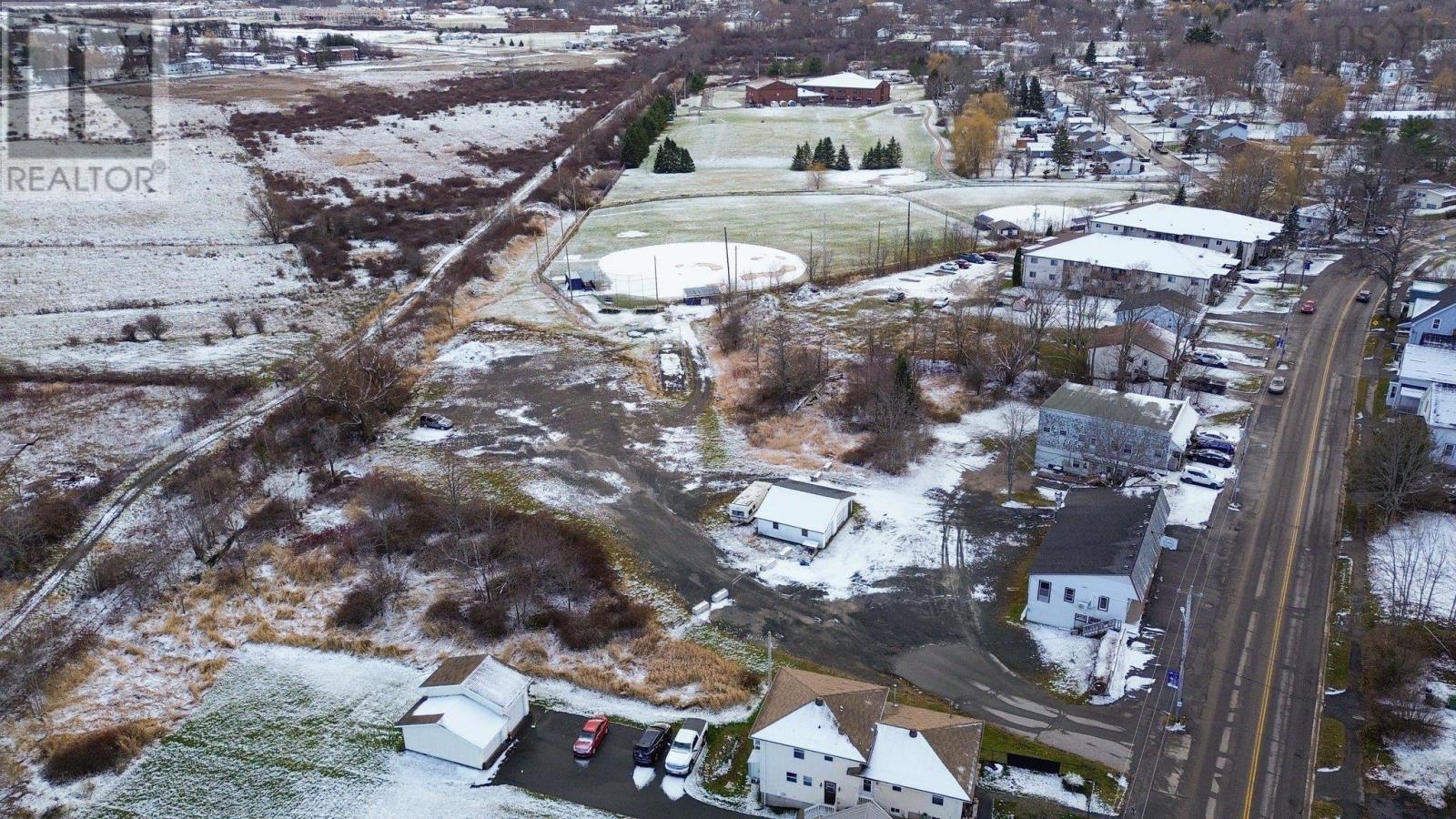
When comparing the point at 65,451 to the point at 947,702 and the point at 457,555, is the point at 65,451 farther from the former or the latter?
the point at 947,702

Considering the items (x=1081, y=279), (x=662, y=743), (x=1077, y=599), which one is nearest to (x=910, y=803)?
(x=662, y=743)

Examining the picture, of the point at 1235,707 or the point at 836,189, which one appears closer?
the point at 1235,707

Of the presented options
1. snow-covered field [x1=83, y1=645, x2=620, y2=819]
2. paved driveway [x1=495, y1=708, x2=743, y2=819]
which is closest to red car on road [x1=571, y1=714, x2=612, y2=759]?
paved driveway [x1=495, y1=708, x2=743, y2=819]

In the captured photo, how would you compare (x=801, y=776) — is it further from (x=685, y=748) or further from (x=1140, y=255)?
(x=1140, y=255)

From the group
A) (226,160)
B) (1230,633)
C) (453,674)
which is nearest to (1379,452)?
(1230,633)

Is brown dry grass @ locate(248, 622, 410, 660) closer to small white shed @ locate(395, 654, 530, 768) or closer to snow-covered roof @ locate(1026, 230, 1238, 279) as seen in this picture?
small white shed @ locate(395, 654, 530, 768)

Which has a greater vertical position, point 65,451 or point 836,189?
point 836,189

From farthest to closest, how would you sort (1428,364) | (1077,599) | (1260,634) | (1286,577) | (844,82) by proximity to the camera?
1. (844,82)
2. (1428,364)
3. (1286,577)
4. (1077,599)
5. (1260,634)
